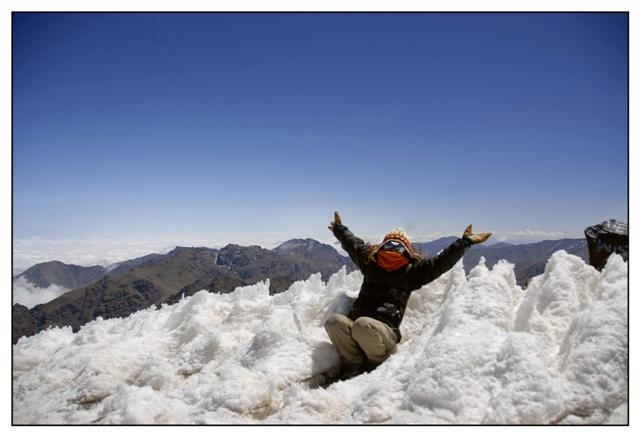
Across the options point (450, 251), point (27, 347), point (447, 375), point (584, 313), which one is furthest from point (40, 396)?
point (584, 313)

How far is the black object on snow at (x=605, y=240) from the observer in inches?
267

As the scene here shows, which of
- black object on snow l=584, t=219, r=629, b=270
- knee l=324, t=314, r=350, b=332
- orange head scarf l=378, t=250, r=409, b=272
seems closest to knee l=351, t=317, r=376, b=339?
knee l=324, t=314, r=350, b=332

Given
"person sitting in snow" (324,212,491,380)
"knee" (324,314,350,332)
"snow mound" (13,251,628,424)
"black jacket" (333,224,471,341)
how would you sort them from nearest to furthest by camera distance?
1. "snow mound" (13,251,628,424)
2. "person sitting in snow" (324,212,491,380)
3. "knee" (324,314,350,332)
4. "black jacket" (333,224,471,341)

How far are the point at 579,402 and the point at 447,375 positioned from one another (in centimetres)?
131

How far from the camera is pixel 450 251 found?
21.6 feet

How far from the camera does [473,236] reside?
21.5 ft

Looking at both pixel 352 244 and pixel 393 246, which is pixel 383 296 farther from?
pixel 352 244

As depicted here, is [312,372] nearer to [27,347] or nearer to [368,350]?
[368,350]

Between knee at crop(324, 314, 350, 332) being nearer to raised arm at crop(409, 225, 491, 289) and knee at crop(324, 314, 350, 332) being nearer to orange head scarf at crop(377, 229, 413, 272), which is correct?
orange head scarf at crop(377, 229, 413, 272)

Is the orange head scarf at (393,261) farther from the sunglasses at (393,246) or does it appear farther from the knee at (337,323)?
the knee at (337,323)

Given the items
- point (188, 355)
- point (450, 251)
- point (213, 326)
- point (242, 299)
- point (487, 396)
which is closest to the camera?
point (487, 396)

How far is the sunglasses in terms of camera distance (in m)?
6.87

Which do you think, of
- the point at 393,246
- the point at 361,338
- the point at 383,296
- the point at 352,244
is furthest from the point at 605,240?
the point at 361,338

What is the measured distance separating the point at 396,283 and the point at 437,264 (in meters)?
0.80
